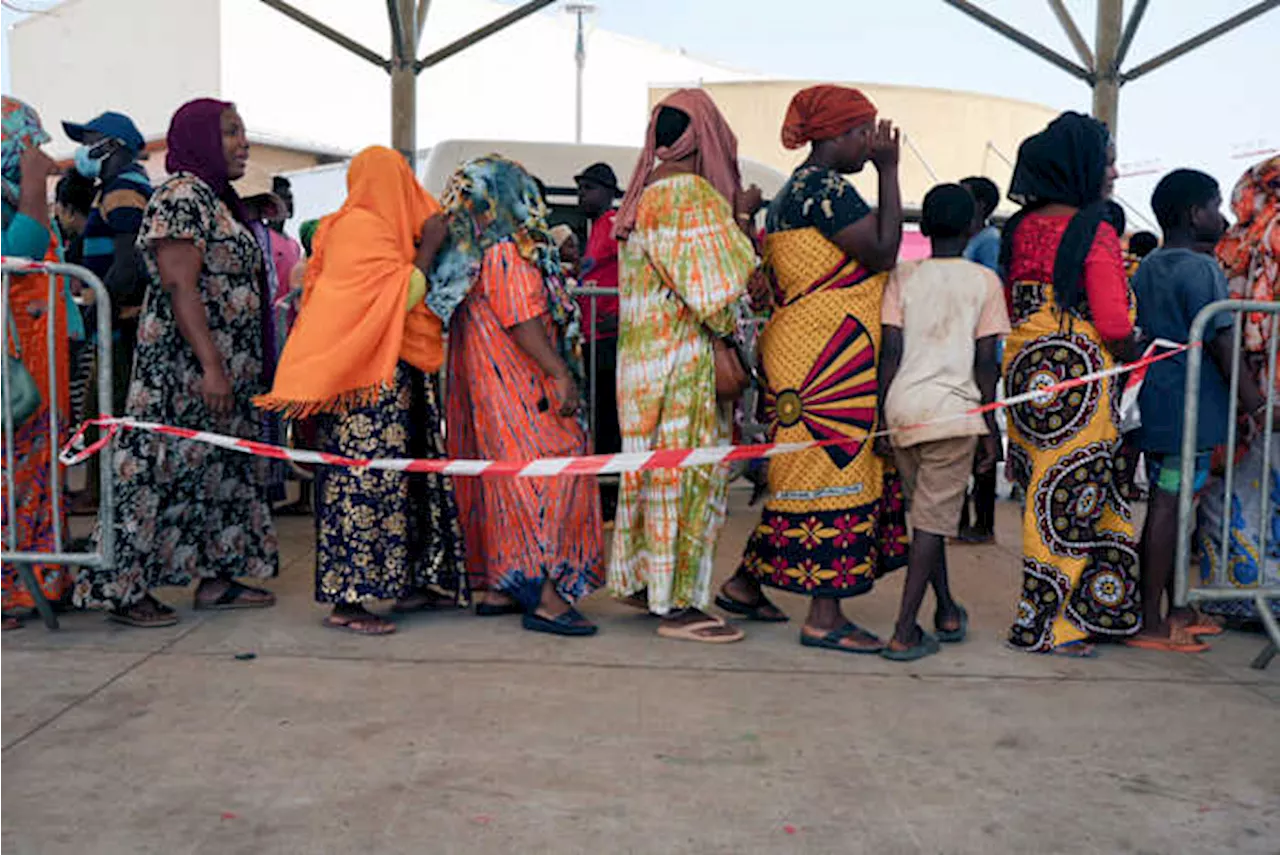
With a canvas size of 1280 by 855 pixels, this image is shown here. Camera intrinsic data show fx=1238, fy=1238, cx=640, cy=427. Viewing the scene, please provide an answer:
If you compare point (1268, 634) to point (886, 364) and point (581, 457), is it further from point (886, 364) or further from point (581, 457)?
point (581, 457)

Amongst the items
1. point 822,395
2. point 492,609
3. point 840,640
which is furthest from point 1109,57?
point 492,609

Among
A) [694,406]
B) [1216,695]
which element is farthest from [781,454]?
[1216,695]

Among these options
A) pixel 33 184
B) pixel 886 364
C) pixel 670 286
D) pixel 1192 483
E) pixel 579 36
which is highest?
pixel 579 36

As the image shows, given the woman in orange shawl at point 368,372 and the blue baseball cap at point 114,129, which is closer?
the woman in orange shawl at point 368,372

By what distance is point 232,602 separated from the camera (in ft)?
15.6

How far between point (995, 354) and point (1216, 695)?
1263 mm

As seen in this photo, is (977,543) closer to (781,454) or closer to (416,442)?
(781,454)

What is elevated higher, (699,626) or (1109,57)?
(1109,57)

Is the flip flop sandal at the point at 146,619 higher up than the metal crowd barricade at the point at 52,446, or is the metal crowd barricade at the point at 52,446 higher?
the metal crowd barricade at the point at 52,446

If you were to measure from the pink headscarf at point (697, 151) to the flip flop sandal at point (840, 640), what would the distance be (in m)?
1.51

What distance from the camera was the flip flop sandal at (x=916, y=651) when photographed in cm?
410

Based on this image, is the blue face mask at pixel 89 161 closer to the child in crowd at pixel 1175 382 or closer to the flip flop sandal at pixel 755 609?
the flip flop sandal at pixel 755 609

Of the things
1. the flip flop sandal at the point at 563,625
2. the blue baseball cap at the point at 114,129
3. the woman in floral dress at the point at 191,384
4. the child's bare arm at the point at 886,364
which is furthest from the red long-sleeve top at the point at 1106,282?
the blue baseball cap at the point at 114,129

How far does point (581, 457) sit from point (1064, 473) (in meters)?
1.64
